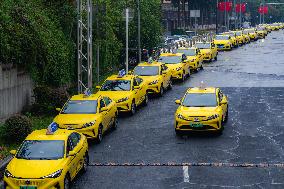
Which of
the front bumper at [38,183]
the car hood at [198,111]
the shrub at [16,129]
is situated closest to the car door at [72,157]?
the front bumper at [38,183]

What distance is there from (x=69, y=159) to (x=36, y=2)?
45.8 feet

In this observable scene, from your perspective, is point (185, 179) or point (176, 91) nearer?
point (185, 179)

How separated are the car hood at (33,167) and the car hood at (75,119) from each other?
4.95m

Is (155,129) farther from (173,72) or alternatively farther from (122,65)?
(122,65)

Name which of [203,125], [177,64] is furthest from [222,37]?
[203,125]

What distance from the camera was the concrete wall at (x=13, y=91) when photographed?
2278 centimetres

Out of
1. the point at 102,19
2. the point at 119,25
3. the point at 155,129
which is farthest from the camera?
the point at 119,25

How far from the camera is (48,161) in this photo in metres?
14.6

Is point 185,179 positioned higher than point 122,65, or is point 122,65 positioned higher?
point 122,65

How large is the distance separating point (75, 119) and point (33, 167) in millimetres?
5790

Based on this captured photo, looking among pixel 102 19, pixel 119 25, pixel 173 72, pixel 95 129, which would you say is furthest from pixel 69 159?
pixel 119 25

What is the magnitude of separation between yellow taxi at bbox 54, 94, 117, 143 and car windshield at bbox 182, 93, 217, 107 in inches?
117

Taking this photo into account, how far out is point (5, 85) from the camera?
2305cm

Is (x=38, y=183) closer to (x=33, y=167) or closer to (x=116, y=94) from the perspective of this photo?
(x=33, y=167)
